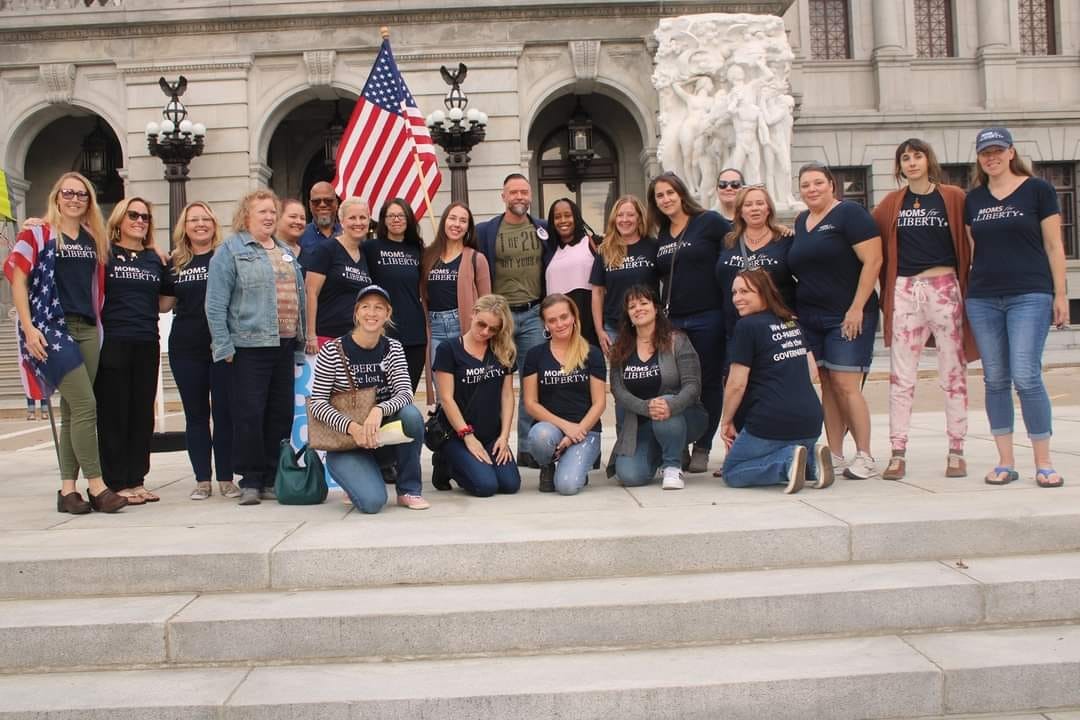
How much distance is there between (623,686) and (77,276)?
411 cm

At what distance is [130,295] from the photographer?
6129 mm

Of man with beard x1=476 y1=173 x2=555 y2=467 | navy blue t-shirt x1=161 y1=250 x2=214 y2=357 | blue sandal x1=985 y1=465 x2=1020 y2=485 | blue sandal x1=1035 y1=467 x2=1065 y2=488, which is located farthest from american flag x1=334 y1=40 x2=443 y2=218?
blue sandal x1=1035 y1=467 x2=1065 y2=488

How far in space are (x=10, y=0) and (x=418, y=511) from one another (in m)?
21.7

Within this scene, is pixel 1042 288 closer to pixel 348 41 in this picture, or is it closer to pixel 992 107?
pixel 348 41

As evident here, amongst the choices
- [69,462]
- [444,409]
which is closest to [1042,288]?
[444,409]

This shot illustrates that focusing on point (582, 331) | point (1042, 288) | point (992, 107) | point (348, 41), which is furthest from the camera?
point (992, 107)

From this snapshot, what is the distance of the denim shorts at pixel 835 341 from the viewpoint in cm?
614

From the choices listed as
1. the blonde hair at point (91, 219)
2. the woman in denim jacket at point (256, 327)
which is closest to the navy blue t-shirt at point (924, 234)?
the woman in denim jacket at point (256, 327)

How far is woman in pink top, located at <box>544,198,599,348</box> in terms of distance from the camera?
702 cm

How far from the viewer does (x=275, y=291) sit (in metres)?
6.21

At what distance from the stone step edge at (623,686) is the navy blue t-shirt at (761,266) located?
9.29 feet

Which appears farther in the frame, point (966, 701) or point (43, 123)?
point (43, 123)

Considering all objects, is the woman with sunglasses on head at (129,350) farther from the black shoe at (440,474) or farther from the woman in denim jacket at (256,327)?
the black shoe at (440,474)

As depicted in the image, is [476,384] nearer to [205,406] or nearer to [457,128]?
[205,406]
